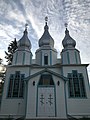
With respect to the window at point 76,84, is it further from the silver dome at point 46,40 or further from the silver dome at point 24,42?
the silver dome at point 24,42

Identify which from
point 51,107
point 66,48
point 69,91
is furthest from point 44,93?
point 66,48

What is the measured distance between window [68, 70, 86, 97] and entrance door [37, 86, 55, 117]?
2689 mm

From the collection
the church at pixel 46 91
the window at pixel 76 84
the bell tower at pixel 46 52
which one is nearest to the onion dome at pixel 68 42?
the church at pixel 46 91

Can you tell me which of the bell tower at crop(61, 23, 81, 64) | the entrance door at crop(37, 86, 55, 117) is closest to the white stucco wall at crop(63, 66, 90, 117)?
the entrance door at crop(37, 86, 55, 117)

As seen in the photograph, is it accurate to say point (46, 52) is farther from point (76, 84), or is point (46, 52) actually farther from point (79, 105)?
point (79, 105)

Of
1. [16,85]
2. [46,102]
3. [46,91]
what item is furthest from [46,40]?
[46,102]

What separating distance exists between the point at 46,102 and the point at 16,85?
4870 millimetres

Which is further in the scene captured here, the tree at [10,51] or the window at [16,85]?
the tree at [10,51]

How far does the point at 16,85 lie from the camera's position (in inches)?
657

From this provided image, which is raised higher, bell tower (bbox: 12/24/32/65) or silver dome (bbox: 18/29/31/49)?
silver dome (bbox: 18/29/31/49)

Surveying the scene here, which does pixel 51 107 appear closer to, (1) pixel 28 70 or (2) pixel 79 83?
(2) pixel 79 83

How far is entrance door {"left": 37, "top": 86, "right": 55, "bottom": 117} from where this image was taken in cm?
1345

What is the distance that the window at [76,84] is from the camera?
613 inches

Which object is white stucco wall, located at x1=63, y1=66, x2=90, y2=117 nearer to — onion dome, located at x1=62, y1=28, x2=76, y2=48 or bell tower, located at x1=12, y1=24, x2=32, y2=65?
onion dome, located at x1=62, y1=28, x2=76, y2=48
